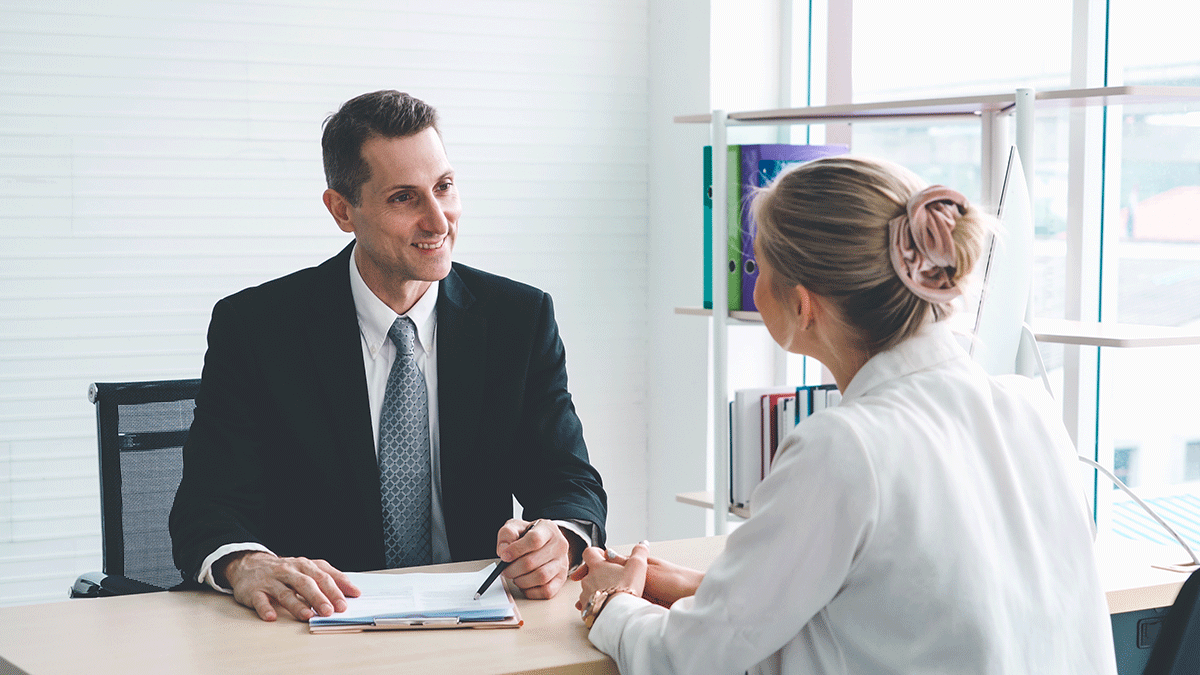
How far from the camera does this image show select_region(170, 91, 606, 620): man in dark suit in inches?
77.3

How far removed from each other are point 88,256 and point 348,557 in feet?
5.10

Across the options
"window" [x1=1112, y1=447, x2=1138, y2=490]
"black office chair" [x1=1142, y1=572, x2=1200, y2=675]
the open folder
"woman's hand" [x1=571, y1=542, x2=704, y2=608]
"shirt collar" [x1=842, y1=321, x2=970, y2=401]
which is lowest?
"window" [x1=1112, y1=447, x2=1138, y2=490]

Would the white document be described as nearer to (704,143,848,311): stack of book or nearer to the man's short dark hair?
the man's short dark hair

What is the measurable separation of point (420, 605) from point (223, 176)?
6.64 ft

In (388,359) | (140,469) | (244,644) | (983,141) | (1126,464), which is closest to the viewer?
(244,644)

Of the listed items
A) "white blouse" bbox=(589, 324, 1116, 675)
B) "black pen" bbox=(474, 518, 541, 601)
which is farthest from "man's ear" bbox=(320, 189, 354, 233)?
"white blouse" bbox=(589, 324, 1116, 675)

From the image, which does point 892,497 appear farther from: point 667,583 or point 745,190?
point 745,190

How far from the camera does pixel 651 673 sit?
53.1 inches

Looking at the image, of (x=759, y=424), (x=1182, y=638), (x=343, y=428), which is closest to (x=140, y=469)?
(x=343, y=428)

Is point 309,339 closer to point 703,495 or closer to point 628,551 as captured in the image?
point 628,551

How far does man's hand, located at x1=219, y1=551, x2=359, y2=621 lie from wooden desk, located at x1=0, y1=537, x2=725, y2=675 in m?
0.02

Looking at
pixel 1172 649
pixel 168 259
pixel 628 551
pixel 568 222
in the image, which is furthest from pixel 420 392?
pixel 568 222

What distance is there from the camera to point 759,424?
9.15ft

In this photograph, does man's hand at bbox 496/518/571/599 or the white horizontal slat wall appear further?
the white horizontal slat wall
